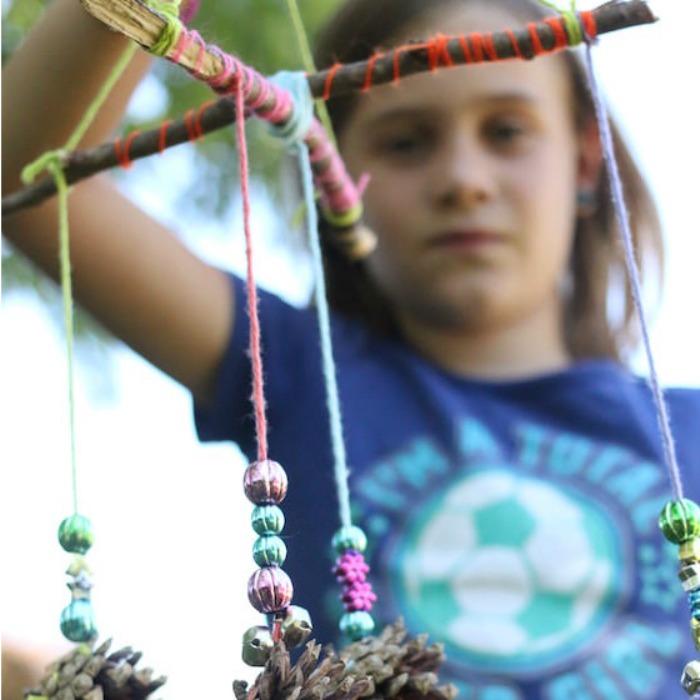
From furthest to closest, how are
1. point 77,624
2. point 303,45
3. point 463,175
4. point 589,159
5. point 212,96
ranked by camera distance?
point 212,96 → point 589,159 → point 463,175 → point 303,45 → point 77,624

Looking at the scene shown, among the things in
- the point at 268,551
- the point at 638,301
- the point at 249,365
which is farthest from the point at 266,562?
the point at 249,365

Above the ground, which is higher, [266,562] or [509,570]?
[509,570]

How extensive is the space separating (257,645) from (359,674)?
0.06 metres

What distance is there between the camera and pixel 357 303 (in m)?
1.08

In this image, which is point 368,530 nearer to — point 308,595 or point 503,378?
point 308,595

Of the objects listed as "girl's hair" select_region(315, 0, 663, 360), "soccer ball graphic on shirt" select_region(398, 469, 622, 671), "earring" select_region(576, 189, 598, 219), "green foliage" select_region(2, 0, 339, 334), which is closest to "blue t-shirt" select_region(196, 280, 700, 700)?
"soccer ball graphic on shirt" select_region(398, 469, 622, 671)

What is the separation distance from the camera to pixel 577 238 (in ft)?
3.88

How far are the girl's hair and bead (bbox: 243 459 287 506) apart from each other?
1.89 ft

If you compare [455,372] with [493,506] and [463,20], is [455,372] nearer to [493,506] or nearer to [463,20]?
[493,506]

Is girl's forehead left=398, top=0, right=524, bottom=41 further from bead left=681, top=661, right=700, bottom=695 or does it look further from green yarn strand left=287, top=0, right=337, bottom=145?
bead left=681, top=661, right=700, bottom=695

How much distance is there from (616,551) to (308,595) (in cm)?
28

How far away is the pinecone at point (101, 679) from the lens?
0.48 meters

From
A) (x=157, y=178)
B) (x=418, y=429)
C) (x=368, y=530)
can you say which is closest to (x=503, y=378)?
(x=418, y=429)

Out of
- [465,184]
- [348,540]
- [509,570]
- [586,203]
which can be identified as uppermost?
[586,203]
